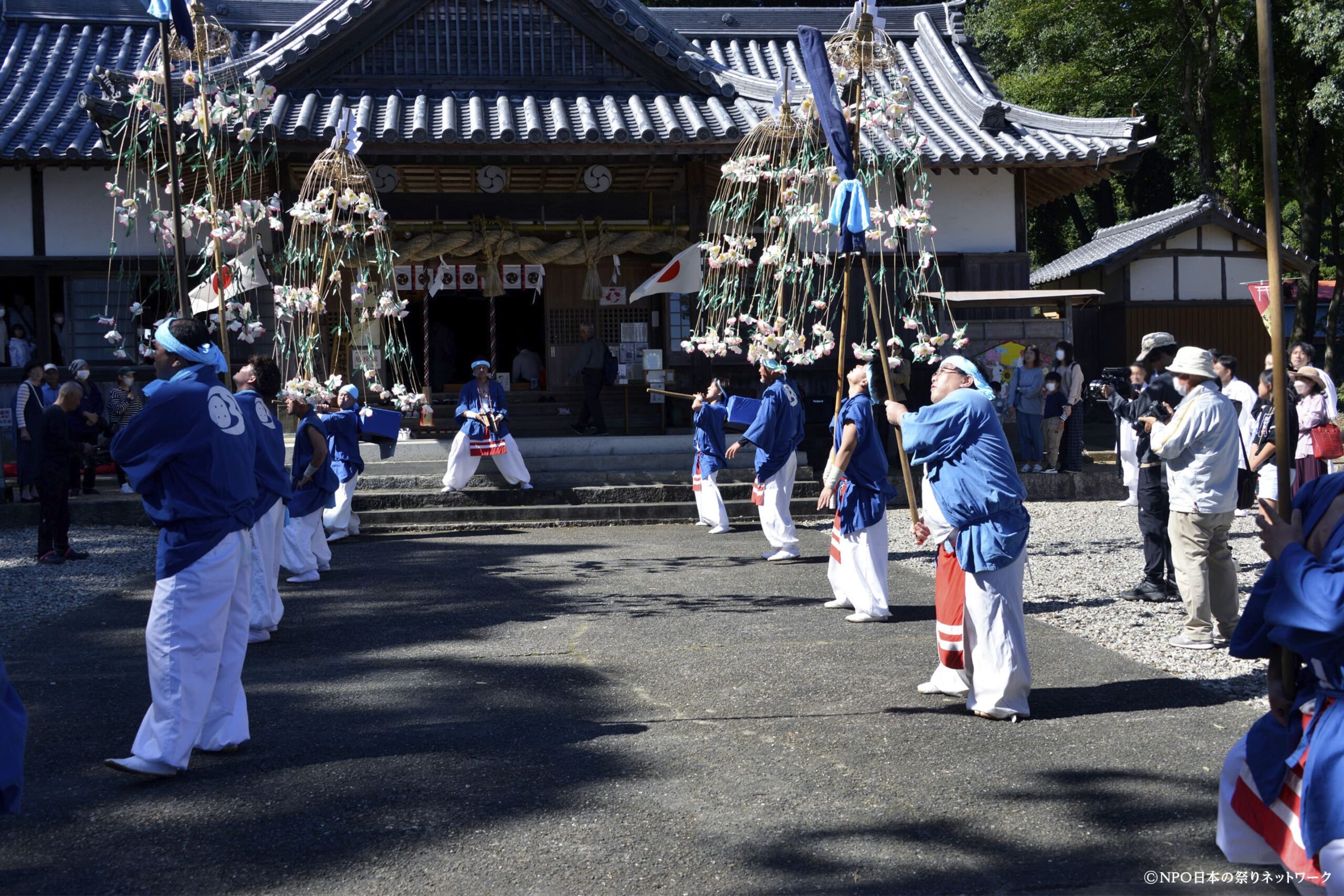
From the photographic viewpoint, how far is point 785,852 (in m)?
3.93

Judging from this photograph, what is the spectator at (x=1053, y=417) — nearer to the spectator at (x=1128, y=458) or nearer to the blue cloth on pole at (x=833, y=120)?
the spectator at (x=1128, y=458)

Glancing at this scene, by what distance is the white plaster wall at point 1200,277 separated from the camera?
69.4 feet

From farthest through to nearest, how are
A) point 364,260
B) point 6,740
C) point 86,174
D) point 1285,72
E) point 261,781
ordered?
point 1285,72 → point 86,174 → point 364,260 → point 261,781 → point 6,740

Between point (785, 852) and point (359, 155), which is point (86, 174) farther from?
point (785, 852)

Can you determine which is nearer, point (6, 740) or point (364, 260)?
point (6, 740)

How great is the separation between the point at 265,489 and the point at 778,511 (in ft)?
16.3

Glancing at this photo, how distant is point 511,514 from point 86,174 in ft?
24.0

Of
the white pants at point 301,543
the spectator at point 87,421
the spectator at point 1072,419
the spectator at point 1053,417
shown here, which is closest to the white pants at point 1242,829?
the white pants at point 301,543

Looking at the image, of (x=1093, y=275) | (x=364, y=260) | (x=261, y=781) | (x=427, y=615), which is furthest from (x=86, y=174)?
(x=1093, y=275)

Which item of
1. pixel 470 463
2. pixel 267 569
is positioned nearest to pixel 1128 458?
pixel 470 463

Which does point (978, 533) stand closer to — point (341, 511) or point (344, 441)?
point (344, 441)

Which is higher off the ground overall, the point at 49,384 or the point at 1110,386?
the point at 49,384

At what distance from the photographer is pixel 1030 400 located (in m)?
→ 14.9

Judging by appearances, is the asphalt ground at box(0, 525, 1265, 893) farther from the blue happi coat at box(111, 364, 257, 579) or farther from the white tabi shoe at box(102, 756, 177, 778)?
the blue happi coat at box(111, 364, 257, 579)
